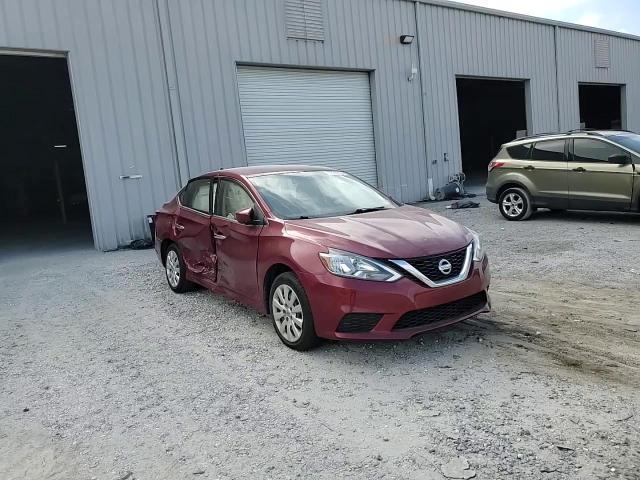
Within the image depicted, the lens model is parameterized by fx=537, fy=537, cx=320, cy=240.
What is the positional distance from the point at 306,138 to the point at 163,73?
3.84m

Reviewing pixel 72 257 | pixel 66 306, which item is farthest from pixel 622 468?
pixel 72 257

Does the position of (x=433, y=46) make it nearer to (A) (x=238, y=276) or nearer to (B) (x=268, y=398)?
(A) (x=238, y=276)

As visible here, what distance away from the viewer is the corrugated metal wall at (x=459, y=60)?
15.8 metres

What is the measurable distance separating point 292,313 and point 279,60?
940cm

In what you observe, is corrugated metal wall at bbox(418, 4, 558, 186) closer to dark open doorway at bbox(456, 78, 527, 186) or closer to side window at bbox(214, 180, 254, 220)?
side window at bbox(214, 180, 254, 220)

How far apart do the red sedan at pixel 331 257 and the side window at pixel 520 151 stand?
5.94m

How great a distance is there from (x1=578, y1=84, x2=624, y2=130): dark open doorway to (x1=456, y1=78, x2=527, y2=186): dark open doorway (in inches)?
129

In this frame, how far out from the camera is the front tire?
4258 mm

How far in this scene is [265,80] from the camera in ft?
41.1

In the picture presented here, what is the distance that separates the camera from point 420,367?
4066mm

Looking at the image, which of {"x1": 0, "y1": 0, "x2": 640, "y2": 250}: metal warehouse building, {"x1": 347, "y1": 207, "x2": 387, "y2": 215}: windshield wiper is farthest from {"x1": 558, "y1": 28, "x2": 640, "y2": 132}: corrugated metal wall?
{"x1": 347, "y1": 207, "x2": 387, "y2": 215}: windshield wiper

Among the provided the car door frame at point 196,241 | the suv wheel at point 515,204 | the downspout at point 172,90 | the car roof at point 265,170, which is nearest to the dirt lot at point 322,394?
the car door frame at point 196,241

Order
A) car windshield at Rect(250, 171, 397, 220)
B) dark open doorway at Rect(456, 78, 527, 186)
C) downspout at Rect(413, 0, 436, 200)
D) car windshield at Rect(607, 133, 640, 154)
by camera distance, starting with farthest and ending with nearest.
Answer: dark open doorway at Rect(456, 78, 527, 186) < downspout at Rect(413, 0, 436, 200) < car windshield at Rect(607, 133, 640, 154) < car windshield at Rect(250, 171, 397, 220)

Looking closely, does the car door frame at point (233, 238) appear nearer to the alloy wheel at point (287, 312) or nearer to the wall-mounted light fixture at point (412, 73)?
the alloy wheel at point (287, 312)
